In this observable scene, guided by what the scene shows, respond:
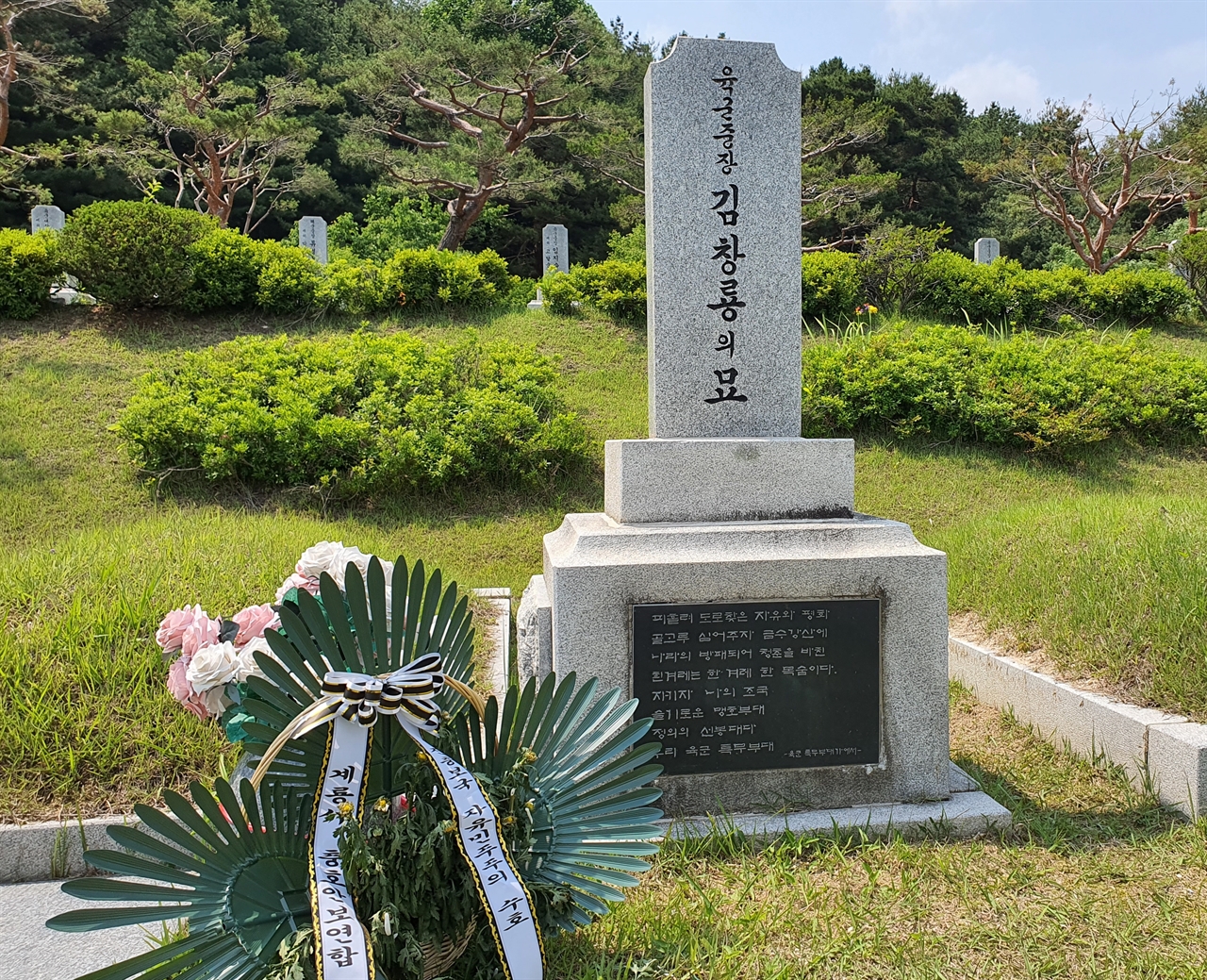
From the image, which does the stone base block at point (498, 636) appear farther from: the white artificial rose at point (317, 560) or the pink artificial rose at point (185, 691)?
the pink artificial rose at point (185, 691)

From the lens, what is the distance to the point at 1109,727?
2.94 meters

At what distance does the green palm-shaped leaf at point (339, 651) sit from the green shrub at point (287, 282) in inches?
296

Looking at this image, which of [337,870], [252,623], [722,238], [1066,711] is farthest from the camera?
[1066,711]

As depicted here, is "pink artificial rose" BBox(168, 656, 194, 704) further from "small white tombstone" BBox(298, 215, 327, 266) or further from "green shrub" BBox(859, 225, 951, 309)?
"small white tombstone" BBox(298, 215, 327, 266)

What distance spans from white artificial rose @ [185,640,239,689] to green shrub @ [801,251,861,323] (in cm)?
814

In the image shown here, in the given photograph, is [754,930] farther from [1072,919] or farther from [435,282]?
[435,282]

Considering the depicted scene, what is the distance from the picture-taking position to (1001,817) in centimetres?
259

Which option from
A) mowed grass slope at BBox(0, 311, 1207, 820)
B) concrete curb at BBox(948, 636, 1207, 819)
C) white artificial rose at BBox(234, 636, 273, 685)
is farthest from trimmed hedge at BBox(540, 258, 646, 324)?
white artificial rose at BBox(234, 636, 273, 685)

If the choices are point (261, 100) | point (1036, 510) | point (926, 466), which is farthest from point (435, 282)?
point (261, 100)

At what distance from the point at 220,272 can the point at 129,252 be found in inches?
31.4

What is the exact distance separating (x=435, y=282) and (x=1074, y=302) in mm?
7836

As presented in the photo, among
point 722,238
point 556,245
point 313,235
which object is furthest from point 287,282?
point 722,238

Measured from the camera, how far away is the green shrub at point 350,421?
5.81m

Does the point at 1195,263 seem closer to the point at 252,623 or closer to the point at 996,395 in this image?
the point at 996,395
